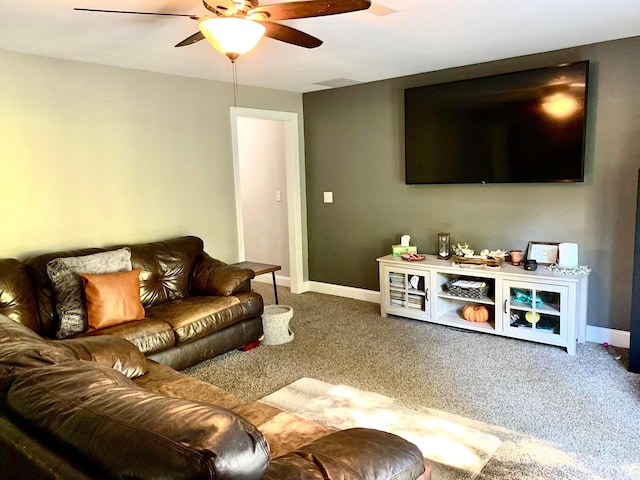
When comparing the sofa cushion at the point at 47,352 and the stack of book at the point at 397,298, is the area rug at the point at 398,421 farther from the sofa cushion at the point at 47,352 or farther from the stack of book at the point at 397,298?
the stack of book at the point at 397,298

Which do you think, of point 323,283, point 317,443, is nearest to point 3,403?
point 317,443

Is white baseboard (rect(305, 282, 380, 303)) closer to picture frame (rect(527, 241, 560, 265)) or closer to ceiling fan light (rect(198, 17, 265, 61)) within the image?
picture frame (rect(527, 241, 560, 265))

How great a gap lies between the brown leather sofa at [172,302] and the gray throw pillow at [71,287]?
0.07m

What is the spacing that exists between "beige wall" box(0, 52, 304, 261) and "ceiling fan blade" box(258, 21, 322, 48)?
207 centimetres

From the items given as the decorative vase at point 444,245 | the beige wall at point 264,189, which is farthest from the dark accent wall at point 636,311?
the beige wall at point 264,189

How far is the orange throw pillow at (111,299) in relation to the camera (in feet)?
10.5

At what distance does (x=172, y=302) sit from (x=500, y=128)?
3.07m

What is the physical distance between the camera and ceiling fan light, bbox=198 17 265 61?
2229 mm

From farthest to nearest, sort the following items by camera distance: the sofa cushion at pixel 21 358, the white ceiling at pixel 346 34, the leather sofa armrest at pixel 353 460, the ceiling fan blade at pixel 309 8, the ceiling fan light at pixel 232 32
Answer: the white ceiling at pixel 346 34, the ceiling fan light at pixel 232 32, the ceiling fan blade at pixel 309 8, the sofa cushion at pixel 21 358, the leather sofa armrest at pixel 353 460

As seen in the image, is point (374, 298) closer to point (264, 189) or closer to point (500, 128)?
point (264, 189)

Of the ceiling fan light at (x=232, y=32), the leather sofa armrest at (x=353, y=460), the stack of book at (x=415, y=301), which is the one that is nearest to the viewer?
the leather sofa armrest at (x=353, y=460)

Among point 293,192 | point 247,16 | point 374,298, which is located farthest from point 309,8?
point 374,298

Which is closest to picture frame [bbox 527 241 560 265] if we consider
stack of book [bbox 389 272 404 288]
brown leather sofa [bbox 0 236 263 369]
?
stack of book [bbox 389 272 404 288]

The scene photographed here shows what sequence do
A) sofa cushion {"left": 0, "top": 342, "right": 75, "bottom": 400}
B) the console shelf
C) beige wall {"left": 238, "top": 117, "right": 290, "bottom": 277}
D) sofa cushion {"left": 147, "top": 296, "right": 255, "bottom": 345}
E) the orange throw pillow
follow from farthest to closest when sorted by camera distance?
1. beige wall {"left": 238, "top": 117, "right": 290, "bottom": 277}
2. the console shelf
3. sofa cushion {"left": 147, "top": 296, "right": 255, "bottom": 345}
4. the orange throw pillow
5. sofa cushion {"left": 0, "top": 342, "right": 75, "bottom": 400}
